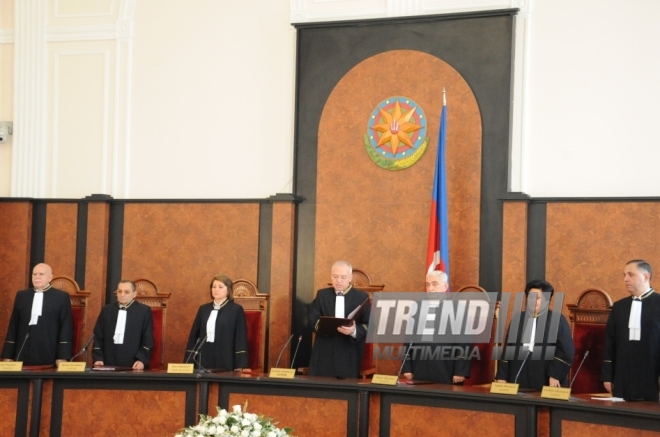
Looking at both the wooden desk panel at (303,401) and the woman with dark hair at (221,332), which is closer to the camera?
the wooden desk panel at (303,401)

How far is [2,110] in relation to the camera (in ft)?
29.1

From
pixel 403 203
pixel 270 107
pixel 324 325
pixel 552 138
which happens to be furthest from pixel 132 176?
pixel 552 138

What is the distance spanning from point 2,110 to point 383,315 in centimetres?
433

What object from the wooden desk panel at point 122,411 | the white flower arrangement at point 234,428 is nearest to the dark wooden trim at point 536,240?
the wooden desk panel at point 122,411

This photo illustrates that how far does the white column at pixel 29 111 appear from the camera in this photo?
8.74 metres

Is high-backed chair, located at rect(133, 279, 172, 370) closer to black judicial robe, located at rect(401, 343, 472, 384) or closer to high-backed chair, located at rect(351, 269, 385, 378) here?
high-backed chair, located at rect(351, 269, 385, 378)

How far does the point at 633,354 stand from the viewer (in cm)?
591

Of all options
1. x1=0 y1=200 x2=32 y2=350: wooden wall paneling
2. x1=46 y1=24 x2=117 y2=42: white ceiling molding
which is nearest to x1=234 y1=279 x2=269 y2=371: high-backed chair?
x1=0 y1=200 x2=32 y2=350: wooden wall paneling

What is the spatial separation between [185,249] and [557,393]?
4160 mm

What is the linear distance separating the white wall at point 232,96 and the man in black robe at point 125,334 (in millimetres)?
1475

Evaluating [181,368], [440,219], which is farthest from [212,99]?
[181,368]

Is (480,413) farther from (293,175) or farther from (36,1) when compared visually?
(36,1)

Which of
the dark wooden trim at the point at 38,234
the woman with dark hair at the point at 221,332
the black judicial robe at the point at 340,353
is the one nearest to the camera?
the black judicial robe at the point at 340,353

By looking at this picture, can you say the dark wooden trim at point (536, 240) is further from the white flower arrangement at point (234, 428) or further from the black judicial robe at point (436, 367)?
the white flower arrangement at point (234, 428)
